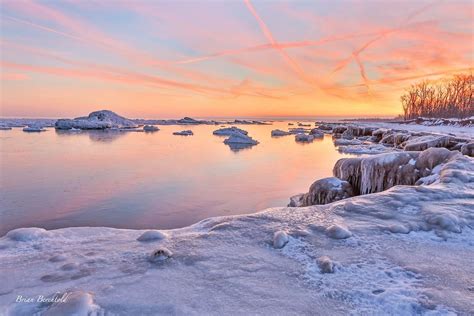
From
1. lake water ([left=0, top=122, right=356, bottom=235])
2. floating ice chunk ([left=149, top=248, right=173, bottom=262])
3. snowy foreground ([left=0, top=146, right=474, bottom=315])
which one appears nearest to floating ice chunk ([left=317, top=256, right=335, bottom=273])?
snowy foreground ([left=0, top=146, right=474, bottom=315])

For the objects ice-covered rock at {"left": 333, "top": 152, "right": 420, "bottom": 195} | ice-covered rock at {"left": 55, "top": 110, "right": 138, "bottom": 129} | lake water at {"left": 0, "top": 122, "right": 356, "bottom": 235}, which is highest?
ice-covered rock at {"left": 55, "top": 110, "right": 138, "bottom": 129}

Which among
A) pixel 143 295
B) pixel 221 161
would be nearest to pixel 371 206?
pixel 143 295

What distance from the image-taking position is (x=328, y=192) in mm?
7125

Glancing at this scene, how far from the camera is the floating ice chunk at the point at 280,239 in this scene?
281 centimetres

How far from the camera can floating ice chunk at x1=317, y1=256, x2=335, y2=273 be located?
2.32 m

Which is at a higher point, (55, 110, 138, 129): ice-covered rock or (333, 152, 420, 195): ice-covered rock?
(55, 110, 138, 129): ice-covered rock

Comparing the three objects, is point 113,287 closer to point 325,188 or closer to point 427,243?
point 427,243

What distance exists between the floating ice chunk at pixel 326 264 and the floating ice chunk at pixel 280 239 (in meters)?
0.44

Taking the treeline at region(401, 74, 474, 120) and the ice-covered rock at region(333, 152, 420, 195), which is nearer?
the ice-covered rock at region(333, 152, 420, 195)

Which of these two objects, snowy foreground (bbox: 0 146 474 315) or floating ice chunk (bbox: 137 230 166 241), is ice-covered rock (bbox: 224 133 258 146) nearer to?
snowy foreground (bbox: 0 146 474 315)

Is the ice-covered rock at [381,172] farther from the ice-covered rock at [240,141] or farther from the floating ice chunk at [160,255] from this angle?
the ice-covered rock at [240,141]

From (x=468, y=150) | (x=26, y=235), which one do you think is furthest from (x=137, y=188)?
(x=468, y=150)

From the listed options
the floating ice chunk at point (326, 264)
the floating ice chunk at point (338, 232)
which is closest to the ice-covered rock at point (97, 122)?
the floating ice chunk at point (338, 232)

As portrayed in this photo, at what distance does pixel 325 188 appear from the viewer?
23.4 ft
